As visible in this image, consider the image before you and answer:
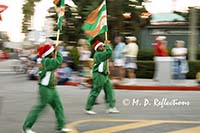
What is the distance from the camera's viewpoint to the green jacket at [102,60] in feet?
35.4

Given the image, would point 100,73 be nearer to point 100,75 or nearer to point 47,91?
point 100,75

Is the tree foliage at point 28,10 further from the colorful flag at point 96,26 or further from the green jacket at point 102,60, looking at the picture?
the green jacket at point 102,60

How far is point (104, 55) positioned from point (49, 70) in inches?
92.8

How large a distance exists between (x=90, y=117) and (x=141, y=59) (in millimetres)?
12804

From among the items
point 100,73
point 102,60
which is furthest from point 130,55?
point 102,60

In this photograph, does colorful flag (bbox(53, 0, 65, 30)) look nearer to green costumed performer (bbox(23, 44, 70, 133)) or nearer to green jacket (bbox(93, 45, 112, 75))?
green costumed performer (bbox(23, 44, 70, 133))

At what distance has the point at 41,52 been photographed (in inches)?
349

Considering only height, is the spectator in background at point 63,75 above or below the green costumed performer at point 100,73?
below

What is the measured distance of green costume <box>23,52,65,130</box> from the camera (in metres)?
8.66

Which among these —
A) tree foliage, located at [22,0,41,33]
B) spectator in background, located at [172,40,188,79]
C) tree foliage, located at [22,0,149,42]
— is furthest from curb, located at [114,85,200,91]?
tree foliage, located at [22,0,41,33]

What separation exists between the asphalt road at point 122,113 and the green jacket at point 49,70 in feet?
3.10

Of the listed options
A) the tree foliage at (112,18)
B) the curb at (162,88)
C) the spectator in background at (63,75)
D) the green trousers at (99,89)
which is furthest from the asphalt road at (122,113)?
the tree foliage at (112,18)

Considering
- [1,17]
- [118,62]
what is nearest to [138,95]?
[118,62]

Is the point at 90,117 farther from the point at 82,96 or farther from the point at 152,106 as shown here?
the point at 82,96
